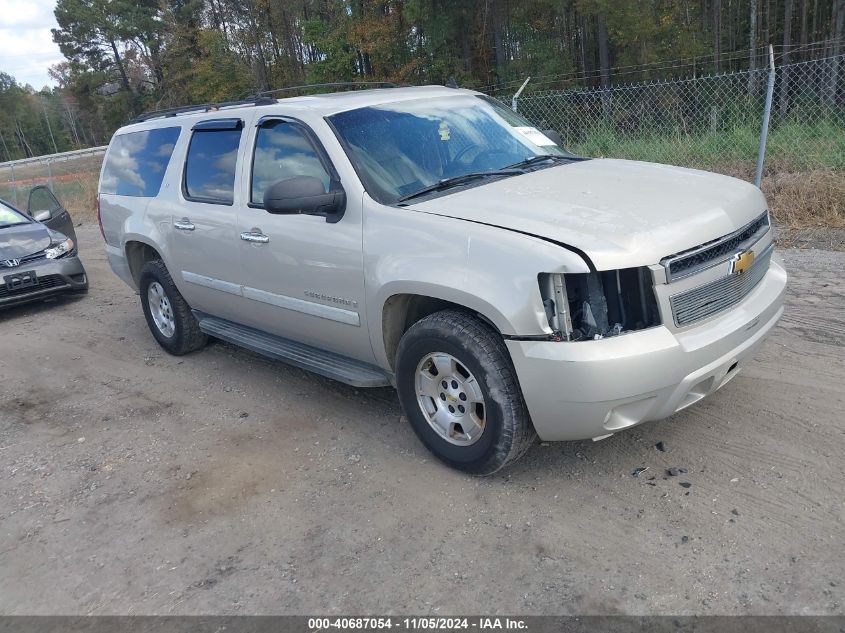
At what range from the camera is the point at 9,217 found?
8609 millimetres

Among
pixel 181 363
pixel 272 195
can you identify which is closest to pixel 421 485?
pixel 272 195

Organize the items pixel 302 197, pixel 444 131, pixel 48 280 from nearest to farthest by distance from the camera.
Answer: pixel 302 197
pixel 444 131
pixel 48 280

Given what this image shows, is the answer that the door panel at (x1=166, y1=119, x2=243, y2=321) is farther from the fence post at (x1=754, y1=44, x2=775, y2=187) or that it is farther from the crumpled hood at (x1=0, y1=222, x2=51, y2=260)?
the fence post at (x1=754, y1=44, x2=775, y2=187)

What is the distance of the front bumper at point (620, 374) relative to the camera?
3.04 meters

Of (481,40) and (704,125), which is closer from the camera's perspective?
(704,125)

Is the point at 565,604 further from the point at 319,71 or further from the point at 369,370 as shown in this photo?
the point at 319,71

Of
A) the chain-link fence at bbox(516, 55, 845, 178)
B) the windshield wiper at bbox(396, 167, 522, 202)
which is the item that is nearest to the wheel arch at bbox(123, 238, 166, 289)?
the windshield wiper at bbox(396, 167, 522, 202)

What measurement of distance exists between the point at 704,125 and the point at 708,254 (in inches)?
350

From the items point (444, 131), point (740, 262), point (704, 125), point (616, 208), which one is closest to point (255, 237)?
point (444, 131)

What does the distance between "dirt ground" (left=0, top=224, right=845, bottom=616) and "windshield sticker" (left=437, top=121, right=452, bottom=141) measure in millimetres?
1756

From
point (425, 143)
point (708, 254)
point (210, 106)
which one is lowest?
point (708, 254)

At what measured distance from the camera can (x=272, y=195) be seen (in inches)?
149

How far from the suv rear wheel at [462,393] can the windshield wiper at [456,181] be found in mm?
727

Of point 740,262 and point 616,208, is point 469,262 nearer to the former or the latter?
point 616,208
